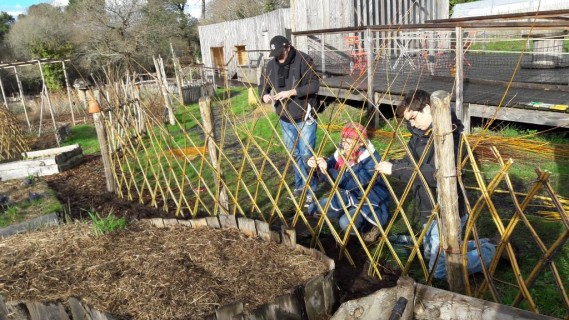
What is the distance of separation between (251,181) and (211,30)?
48.0 ft

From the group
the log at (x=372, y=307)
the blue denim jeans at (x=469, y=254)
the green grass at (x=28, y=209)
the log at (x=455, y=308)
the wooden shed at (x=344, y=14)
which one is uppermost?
the wooden shed at (x=344, y=14)

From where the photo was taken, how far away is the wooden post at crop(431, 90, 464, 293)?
182 centimetres

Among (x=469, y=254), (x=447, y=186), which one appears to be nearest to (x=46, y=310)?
(x=447, y=186)

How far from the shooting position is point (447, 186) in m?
1.94

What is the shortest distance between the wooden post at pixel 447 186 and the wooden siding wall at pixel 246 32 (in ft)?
34.0

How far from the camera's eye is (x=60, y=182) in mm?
5645

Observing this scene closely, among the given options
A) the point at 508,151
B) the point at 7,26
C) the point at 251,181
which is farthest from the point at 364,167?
the point at 7,26

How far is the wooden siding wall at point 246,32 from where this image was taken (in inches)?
529

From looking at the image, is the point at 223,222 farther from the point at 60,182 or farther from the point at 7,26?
the point at 7,26

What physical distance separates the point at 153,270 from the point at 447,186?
1.61 m

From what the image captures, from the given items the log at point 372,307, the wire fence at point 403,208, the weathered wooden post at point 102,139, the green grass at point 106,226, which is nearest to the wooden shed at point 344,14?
the weathered wooden post at point 102,139

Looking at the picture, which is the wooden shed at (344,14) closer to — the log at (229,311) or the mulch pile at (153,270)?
the mulch pile at (153,270)

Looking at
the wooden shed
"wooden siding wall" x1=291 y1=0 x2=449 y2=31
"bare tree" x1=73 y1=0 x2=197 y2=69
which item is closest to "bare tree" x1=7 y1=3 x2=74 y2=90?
"bare tree" x1=73 y1=0 x2=197 y2=69

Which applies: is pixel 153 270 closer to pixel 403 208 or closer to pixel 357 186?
pixel 357 186
